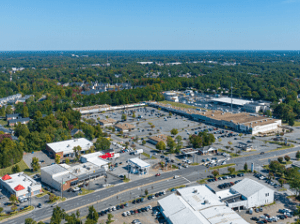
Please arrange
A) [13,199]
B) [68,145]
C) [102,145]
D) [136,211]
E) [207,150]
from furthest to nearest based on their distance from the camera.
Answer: [68,145] < [102,145] < [207,150] < [13,199] < [136,211]

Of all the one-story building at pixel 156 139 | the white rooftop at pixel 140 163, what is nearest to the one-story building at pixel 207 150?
the one-story building at pixel 156 139

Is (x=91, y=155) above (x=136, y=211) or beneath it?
above

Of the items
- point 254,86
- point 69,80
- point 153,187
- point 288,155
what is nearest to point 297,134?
point 288,155

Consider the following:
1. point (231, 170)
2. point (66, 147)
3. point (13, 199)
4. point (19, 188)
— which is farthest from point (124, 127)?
point (13, 199)

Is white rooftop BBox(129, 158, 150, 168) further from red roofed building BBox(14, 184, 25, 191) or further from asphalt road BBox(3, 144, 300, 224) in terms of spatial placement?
red roofed building BBox(14, 184, 25, 191)

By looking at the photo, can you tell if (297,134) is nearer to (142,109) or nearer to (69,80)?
(142,109)

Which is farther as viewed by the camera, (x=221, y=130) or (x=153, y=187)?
(x=221, y=130)

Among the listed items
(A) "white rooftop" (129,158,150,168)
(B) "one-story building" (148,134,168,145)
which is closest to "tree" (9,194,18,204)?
(A) "white rooftop" (129,158,150,168)

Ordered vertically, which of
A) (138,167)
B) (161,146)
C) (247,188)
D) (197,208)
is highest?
(247,188)

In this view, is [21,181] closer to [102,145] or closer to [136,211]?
[102,145]
